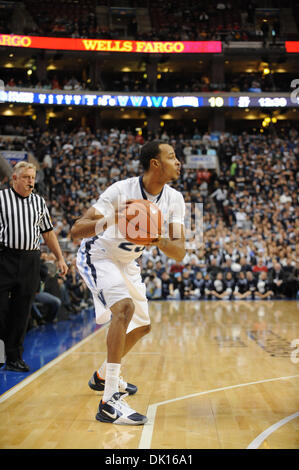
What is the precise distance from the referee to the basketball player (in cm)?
119

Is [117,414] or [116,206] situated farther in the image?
[116,206]

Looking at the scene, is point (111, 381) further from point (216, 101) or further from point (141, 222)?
point (216, 101)

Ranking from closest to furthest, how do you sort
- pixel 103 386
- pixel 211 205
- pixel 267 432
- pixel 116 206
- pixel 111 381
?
1. pixel 267 432
2. pixel 111 381
3. pixel 116 206
4. pixel 103 386
5. pixel 211 205

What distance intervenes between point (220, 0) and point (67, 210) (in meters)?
19.3

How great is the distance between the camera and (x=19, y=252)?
16.9ft

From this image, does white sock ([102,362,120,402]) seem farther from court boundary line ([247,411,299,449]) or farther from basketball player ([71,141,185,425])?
court boundary line ([247,411,299,449])

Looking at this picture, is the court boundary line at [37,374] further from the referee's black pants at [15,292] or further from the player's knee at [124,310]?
the player's knee at [124,310]

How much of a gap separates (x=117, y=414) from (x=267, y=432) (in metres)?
0.91

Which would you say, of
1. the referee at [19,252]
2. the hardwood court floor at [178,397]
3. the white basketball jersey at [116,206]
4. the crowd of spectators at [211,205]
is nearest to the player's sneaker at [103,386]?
the hardwood court floor at [178,397]

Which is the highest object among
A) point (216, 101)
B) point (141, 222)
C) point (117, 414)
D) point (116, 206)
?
point (216, 101)

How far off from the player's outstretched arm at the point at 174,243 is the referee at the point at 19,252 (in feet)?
5.33

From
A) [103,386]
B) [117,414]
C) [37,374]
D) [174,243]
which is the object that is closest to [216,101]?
[37,374]
